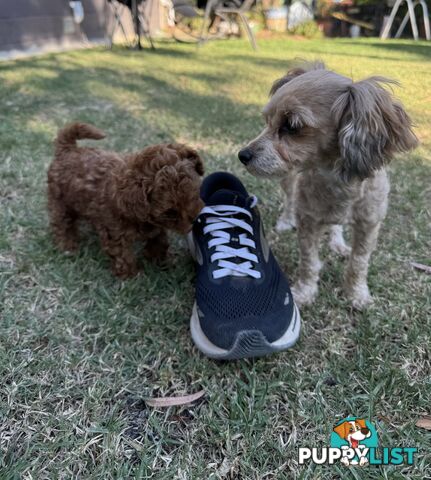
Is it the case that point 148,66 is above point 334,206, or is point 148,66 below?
below

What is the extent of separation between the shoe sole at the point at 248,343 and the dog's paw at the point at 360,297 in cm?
45

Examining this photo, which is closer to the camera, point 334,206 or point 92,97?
point 334,206

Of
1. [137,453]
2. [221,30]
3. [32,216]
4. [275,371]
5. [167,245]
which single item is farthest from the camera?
[221,30]

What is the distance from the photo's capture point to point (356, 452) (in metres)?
1.51

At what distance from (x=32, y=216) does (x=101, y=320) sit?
4.14ft

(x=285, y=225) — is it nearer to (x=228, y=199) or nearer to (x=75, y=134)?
(x=228, y=199)

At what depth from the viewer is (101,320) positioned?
2135 millimetres

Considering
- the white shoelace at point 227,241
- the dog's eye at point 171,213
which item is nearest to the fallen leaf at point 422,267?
the white shoelace at point 227,241

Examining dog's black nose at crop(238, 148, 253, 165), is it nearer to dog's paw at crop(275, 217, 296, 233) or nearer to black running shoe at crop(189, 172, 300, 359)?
black running shoe at crop(189, 172, 300, 359)

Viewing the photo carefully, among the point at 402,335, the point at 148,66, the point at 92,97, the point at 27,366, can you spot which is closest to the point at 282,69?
the point at 148,66

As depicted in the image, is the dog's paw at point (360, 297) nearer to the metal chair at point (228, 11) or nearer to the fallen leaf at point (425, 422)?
the fallen leaf at point (425, 422)

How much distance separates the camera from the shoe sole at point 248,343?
1724 mm

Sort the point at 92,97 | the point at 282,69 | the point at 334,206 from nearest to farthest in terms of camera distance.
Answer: the point at 334,206 → the point at 92,97 → the point at 282,69

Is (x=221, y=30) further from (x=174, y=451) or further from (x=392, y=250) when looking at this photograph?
(x=174, y=451)
